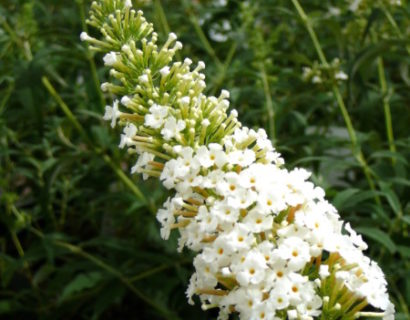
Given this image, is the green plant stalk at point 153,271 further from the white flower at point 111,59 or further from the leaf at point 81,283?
the white flower at point 111,59

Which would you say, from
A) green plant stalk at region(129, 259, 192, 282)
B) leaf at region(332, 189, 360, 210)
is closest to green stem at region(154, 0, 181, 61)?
green plant stalk at region(129, 259, 192, 282)

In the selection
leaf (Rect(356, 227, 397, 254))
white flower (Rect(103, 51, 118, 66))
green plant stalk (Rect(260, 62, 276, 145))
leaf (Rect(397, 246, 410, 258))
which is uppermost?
white flower (Rect(103, 51, 118, 66))

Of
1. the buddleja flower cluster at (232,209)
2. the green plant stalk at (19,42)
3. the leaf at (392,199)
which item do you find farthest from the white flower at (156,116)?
the green plant stalk at (19,42)

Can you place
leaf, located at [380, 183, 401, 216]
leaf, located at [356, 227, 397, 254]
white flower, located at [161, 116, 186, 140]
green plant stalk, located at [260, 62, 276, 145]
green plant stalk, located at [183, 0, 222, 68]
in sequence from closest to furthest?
white flower, located at [161, 116, 186, 140] < leaf, located at [356, 227, 397, 254] < leaf, located at [380, 183, 401, 216] < green plant stalk, located at [260, 62, 276, 145] < green plant stalk, located at [183, 0, 222, 68]

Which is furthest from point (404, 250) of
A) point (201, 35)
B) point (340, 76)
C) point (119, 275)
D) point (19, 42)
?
point (19, 42)

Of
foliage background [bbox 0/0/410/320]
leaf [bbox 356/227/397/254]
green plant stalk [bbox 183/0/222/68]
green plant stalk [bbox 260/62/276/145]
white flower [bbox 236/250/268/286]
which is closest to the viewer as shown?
white flower [bbox 236/250/268/286]

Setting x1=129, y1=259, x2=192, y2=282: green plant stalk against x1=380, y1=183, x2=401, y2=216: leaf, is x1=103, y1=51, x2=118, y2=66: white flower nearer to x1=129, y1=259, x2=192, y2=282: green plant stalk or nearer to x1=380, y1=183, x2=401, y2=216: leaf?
x1=380, y1=183, x2=401, y2=216: leaf

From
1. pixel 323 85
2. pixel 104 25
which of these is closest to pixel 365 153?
pixel 323 85

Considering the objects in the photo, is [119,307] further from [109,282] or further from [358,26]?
[358,26]
